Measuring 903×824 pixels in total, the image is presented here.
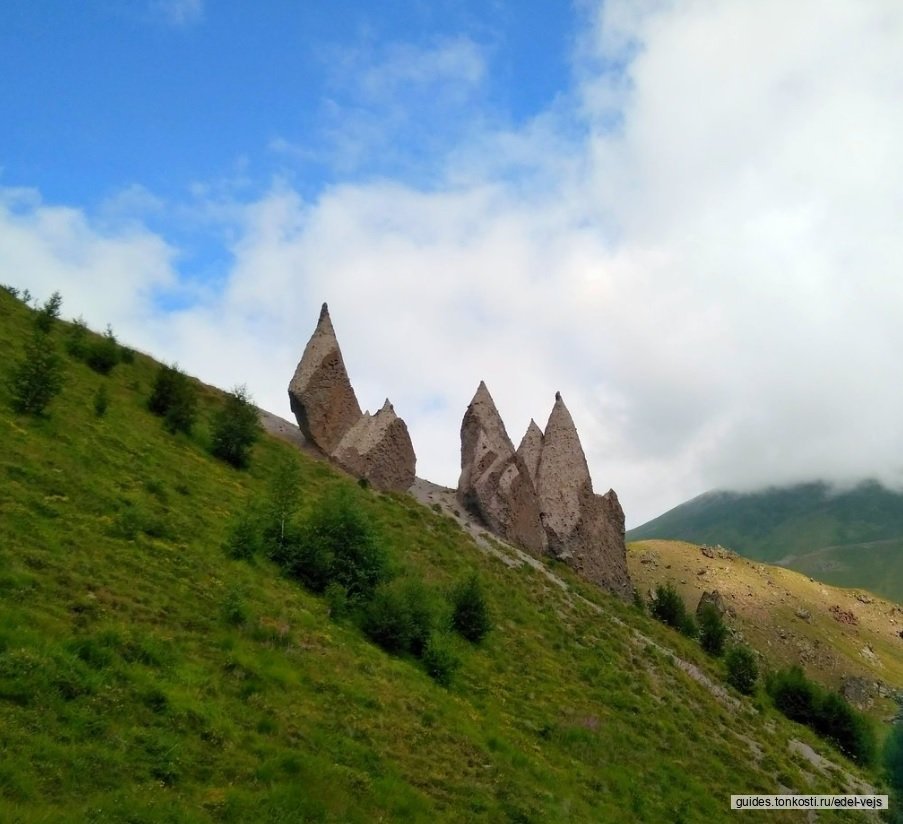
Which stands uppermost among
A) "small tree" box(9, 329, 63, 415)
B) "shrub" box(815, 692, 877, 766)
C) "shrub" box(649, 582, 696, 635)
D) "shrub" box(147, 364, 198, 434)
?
"shrub" box(147, 364, 198, 434)

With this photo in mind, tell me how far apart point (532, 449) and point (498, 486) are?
8481mm

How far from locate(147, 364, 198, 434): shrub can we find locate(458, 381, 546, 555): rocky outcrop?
65.9ft

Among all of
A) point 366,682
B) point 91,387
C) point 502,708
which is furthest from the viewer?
point 91,387

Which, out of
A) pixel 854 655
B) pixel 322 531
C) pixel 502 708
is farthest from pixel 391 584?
pixel 854 655

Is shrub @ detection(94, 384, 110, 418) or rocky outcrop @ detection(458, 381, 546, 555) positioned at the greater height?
rocky outcrop @ detection(458, 381, 546, 555)

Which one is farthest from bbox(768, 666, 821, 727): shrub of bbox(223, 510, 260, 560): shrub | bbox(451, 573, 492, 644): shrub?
bbox(223, 510, 260, 560): shrub

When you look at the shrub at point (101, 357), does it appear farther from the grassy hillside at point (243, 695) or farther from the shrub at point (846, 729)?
the shrub at point (846, 729)

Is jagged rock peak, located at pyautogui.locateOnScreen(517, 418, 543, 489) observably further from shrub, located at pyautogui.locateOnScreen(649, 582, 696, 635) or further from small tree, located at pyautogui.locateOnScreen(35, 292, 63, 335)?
small tree, located at pyautogui.locateOnScreen(35, 292, 63, 335)

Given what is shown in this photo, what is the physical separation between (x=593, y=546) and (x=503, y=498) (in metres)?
7.99

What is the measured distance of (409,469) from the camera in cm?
4809

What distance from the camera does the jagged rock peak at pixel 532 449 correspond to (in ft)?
175

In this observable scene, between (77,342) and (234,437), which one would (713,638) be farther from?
(77,342)

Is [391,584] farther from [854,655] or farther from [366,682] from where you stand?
[854,655]

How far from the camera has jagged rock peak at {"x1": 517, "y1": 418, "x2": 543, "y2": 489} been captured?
5341 cm
